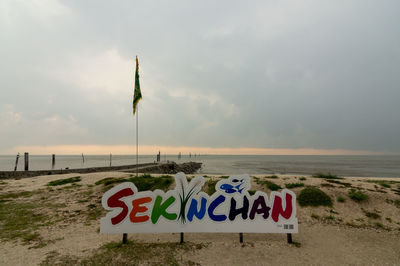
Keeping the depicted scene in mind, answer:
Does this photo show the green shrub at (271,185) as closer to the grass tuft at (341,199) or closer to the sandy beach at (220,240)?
the sandy beach at (220,240)

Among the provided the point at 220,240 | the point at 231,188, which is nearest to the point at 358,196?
the point at 231,188

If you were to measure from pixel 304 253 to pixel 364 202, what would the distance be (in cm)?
730

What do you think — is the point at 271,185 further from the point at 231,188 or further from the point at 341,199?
the point at 231,188

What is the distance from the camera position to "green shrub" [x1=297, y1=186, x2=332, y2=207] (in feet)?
34.2

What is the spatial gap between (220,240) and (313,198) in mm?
7156

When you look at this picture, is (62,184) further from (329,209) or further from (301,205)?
(329,209)

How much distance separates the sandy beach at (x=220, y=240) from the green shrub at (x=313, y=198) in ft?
1.24

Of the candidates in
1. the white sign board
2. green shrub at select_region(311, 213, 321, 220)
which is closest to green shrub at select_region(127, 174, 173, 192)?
the white sign board

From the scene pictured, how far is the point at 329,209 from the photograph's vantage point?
32.4ft

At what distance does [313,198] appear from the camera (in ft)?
35.3

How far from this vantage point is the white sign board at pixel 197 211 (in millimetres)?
6621

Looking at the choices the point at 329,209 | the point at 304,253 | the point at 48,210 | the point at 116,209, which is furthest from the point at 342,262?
the point at 48,210

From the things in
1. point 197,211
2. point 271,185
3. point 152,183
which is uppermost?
point 197,211

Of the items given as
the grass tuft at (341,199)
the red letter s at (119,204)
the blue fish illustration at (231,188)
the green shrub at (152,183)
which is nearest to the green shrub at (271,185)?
the grass tuft at (341,199)
